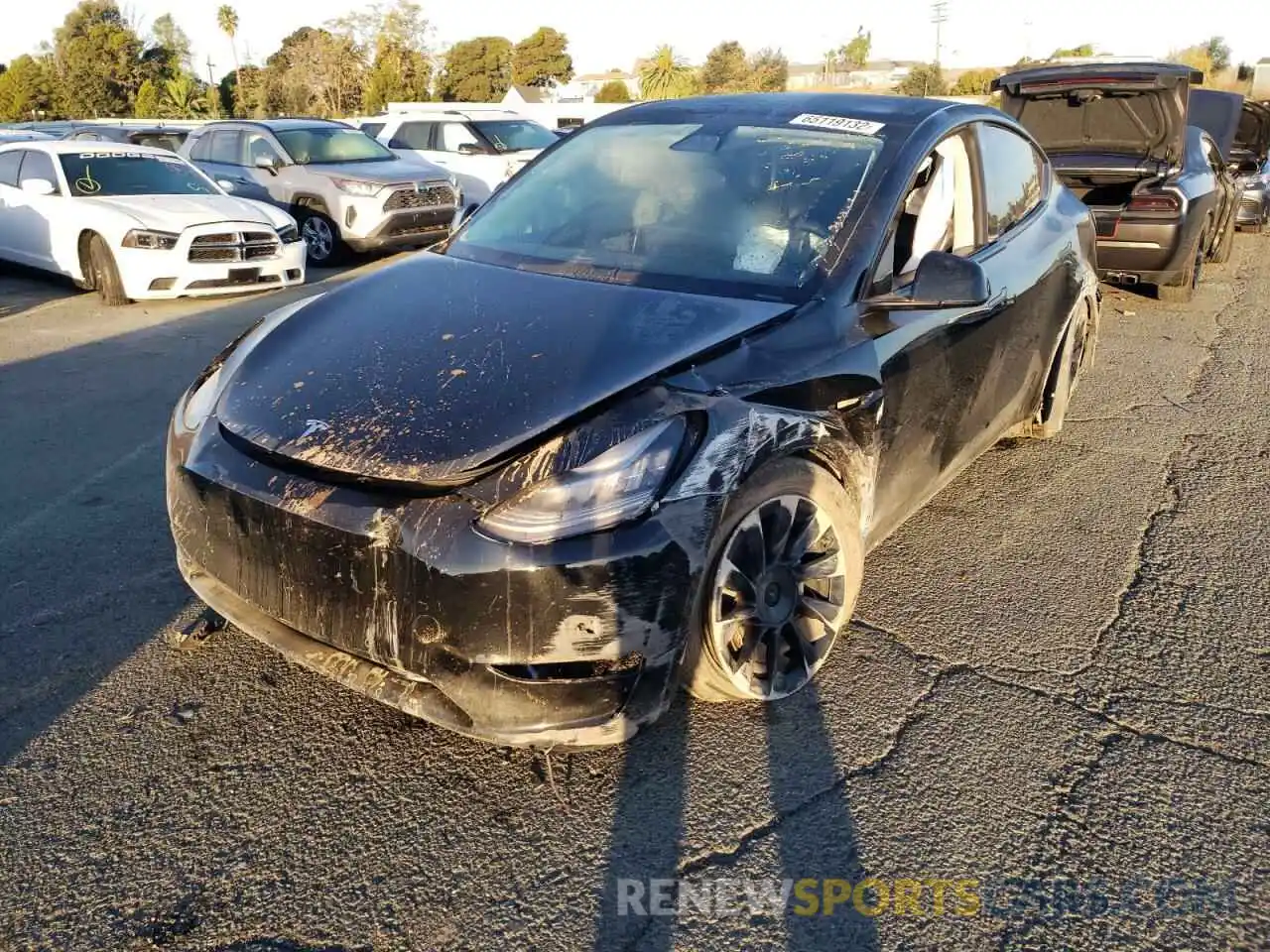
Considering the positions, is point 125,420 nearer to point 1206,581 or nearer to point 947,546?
point 947,546

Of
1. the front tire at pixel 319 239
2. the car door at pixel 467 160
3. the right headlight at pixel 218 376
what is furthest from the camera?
the car door at pixel 467 160

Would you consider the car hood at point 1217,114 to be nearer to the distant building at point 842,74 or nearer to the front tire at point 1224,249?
the front tire at point 1224,249

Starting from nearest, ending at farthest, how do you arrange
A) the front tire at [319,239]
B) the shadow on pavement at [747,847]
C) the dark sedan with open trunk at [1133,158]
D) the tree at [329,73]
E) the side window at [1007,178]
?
the shadow on pavement at [747,847]
the side window at [1007,178]
the dark sedan with open trunk at [1133,158]
the front tire at [319,239]
the tree at [329,73]

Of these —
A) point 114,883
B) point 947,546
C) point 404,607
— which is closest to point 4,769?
point 114,883

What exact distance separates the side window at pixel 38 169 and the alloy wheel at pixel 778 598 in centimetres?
951

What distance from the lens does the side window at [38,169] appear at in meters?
9.78

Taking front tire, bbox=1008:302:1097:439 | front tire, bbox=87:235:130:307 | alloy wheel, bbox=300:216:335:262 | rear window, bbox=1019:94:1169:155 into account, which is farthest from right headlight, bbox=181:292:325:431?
alloy wheel, bbox=300:216:335:262

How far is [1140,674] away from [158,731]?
9.59 feet

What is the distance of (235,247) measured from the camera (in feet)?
30.2

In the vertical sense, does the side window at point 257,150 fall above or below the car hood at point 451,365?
above

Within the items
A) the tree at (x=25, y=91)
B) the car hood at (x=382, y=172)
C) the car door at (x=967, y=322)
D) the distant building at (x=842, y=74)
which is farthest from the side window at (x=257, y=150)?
the distant building at (x=842, y=74)

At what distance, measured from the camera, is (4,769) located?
2668 mm

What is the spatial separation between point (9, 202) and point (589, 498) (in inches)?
411

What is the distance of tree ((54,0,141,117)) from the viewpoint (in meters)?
52.8
